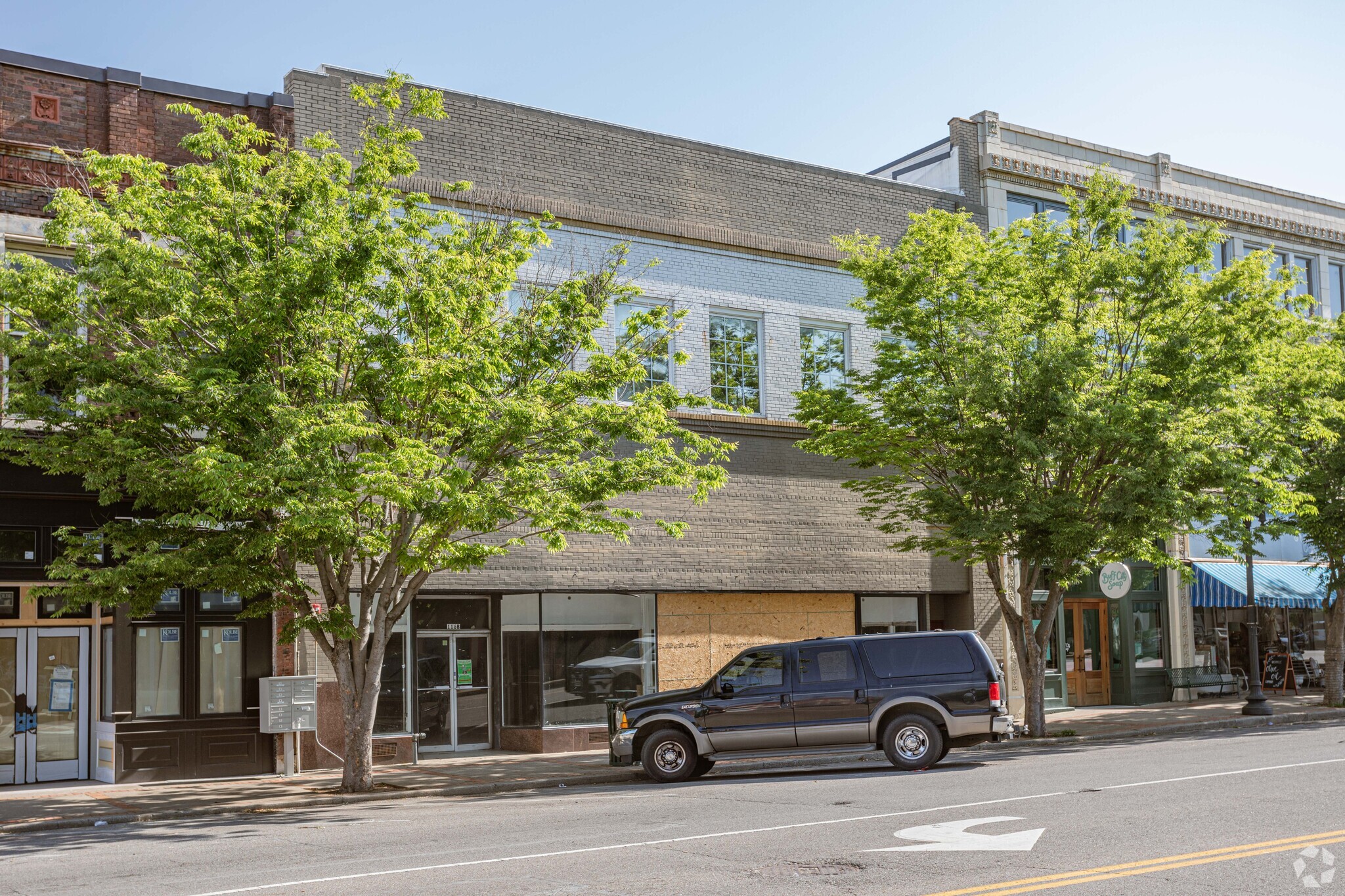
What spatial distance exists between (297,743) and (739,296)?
10.9 meters

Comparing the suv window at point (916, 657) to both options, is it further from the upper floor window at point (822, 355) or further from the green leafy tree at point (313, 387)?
the upper floor window at point (822, 355)

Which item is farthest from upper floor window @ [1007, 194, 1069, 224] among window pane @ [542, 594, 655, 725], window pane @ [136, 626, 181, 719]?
window pane @ [136, 626, 181, 719]

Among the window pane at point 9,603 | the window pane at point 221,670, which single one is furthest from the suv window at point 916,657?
the window pane at point 9,603

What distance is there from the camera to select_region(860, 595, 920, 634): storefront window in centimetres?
2470

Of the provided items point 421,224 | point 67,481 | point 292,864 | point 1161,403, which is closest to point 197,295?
point 421,224

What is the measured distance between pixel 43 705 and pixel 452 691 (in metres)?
5.90

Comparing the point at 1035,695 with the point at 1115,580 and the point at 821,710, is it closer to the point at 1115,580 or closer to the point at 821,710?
the point at 1115,580

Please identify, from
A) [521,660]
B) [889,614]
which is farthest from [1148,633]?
[521,660]

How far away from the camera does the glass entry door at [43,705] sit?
1731 centimetres

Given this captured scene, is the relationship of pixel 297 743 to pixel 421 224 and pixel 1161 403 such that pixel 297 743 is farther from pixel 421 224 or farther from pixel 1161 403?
pixel 1161 403

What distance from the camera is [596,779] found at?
55.6 feet

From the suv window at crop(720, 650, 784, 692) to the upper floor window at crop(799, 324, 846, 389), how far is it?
8.40 metres

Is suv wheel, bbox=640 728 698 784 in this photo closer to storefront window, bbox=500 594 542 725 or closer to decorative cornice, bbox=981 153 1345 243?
storefront window, bbox=500 594 542 725

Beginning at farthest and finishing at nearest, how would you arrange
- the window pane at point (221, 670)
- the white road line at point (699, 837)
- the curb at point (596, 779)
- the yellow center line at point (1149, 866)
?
the window pane at point (221, 670) → the curb at point (596, 779) → the white road line at point (699, 837) → the yellow center line at point (1149, 866)
